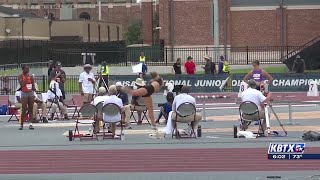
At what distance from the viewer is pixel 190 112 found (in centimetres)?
1923

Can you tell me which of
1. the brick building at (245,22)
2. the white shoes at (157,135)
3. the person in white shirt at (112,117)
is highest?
the brick building at (245,22)

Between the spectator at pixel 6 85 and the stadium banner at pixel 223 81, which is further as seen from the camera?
the spectator at pixel 6 85

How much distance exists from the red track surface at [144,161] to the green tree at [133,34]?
93271mm

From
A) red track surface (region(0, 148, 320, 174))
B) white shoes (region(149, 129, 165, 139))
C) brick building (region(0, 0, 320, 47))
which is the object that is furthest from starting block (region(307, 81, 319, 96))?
brick building (region(0, 0, 320, 47))

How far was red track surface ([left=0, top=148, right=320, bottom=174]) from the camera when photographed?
1434cm

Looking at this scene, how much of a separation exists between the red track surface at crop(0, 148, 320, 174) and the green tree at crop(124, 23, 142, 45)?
306 feet

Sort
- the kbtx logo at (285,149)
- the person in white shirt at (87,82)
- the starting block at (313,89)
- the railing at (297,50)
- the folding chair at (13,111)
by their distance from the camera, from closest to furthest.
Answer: the kbtx logo at (285,149)
the folding chair at (13,111)
the person in white shirt at (87,82)
the starting block at (313,89)
the railing at (297,50)

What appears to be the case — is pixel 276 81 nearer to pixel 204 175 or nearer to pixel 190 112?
pixel 190 112

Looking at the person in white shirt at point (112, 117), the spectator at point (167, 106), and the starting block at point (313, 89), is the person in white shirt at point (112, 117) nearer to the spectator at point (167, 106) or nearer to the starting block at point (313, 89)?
the spectator at point (167, 106)

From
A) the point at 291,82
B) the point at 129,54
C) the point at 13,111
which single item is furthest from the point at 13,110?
the point at 129,54

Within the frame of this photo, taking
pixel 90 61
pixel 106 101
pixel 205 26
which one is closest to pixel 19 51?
pixel 90 61

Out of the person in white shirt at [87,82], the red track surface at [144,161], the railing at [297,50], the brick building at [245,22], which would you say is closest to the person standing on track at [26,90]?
the person in white shirt at [87,82]

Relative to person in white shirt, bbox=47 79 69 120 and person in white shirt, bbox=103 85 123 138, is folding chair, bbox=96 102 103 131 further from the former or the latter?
person in white shirt, bbox=47 79 69 120

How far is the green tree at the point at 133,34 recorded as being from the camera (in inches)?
4348
